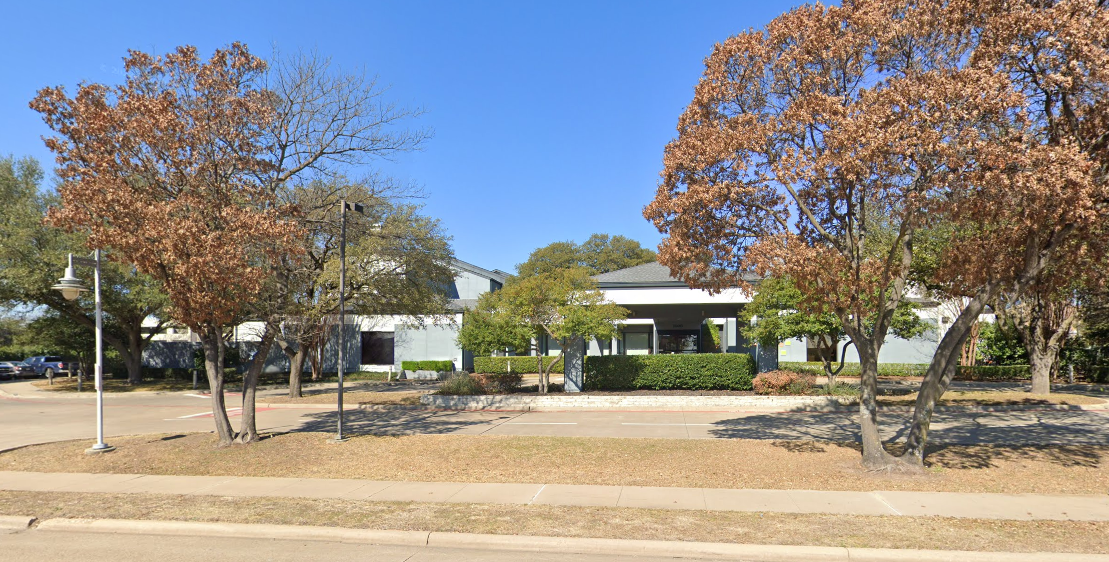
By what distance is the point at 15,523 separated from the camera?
26.8 feet

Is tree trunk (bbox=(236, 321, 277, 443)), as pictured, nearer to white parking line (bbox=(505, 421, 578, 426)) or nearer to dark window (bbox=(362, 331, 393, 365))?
white parking line (bbox=(505, 421, 578, 426))

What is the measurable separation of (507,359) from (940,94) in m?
28.4

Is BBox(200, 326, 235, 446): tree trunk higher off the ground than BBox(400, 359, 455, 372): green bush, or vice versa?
BBox(200, 326, 235, 446): tree trunk

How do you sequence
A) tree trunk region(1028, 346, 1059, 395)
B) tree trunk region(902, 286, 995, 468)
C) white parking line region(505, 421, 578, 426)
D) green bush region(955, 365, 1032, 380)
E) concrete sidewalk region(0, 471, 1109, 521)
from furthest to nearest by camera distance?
green bush region(955, 365, 1032, 380) → tree trunk region(1028, 346, 1059, 395) → white parking line region(505, 421, 578, 426) → tree trunk region(902, 286, 995, 468) → concrete sidewalk region(0, 471, 1109, 521)

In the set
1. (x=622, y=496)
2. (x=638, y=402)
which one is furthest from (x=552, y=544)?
(x=638, y=402)

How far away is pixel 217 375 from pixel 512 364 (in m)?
22.4

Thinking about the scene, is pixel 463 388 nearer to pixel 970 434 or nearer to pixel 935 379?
pixel 970 434

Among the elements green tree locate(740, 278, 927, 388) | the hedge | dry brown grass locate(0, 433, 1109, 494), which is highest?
green tree locate(740, 278, 927, 388)

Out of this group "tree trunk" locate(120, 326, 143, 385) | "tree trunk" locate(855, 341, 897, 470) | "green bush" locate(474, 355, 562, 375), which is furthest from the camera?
"green bush" locate(474, 355, 562, 375)

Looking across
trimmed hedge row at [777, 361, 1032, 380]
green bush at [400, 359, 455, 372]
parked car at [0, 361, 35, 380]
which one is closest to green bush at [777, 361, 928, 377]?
trimmed hedge row at [777, 361, 1032, 380]

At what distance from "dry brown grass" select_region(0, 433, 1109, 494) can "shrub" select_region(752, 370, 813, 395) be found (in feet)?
27.9

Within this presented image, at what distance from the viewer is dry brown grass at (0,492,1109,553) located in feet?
22.0

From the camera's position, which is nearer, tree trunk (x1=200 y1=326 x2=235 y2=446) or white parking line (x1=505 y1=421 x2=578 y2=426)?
tree trunk (x1=200 y1=326 x2=235 y2=446)

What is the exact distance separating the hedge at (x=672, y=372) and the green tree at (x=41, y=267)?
18.3 meters
